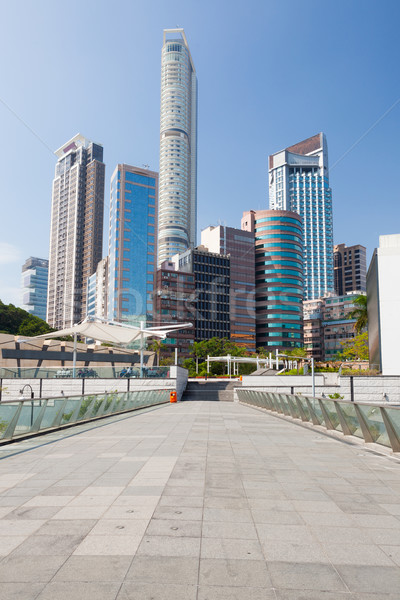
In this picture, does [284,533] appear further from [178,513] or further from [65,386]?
[65,386]

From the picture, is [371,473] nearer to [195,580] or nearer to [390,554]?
[390,554]

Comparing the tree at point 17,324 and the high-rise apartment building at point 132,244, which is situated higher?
the high-rise apartment building at point 132,244

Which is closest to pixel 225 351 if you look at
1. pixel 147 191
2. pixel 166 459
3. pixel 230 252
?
pixel 230 252

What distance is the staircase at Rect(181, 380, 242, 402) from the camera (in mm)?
51719

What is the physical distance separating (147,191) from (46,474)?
470 ft

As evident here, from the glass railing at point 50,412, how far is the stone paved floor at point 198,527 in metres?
1.73

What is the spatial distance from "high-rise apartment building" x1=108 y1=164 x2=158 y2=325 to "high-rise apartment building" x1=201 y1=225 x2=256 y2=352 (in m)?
23.9

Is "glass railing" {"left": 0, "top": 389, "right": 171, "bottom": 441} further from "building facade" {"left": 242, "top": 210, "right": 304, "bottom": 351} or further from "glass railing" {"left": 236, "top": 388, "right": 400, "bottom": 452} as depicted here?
"building facade" {"left": 242, "top": 210, "right": 304, "bottom": 351}

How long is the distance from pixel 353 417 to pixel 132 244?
435 feet

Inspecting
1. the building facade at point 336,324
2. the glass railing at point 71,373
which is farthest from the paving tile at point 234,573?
the building facade at point 336,324

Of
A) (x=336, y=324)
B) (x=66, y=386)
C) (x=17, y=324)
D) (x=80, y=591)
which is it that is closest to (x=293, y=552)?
(x=80, y=591)

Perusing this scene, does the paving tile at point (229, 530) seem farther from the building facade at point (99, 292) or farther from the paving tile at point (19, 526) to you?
the building facade at point (99, 292)

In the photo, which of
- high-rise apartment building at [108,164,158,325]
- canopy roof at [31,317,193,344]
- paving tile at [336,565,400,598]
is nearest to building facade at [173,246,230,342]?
high-rise apartment building at [108,164,158,325]

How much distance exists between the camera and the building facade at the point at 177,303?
13850 cm
